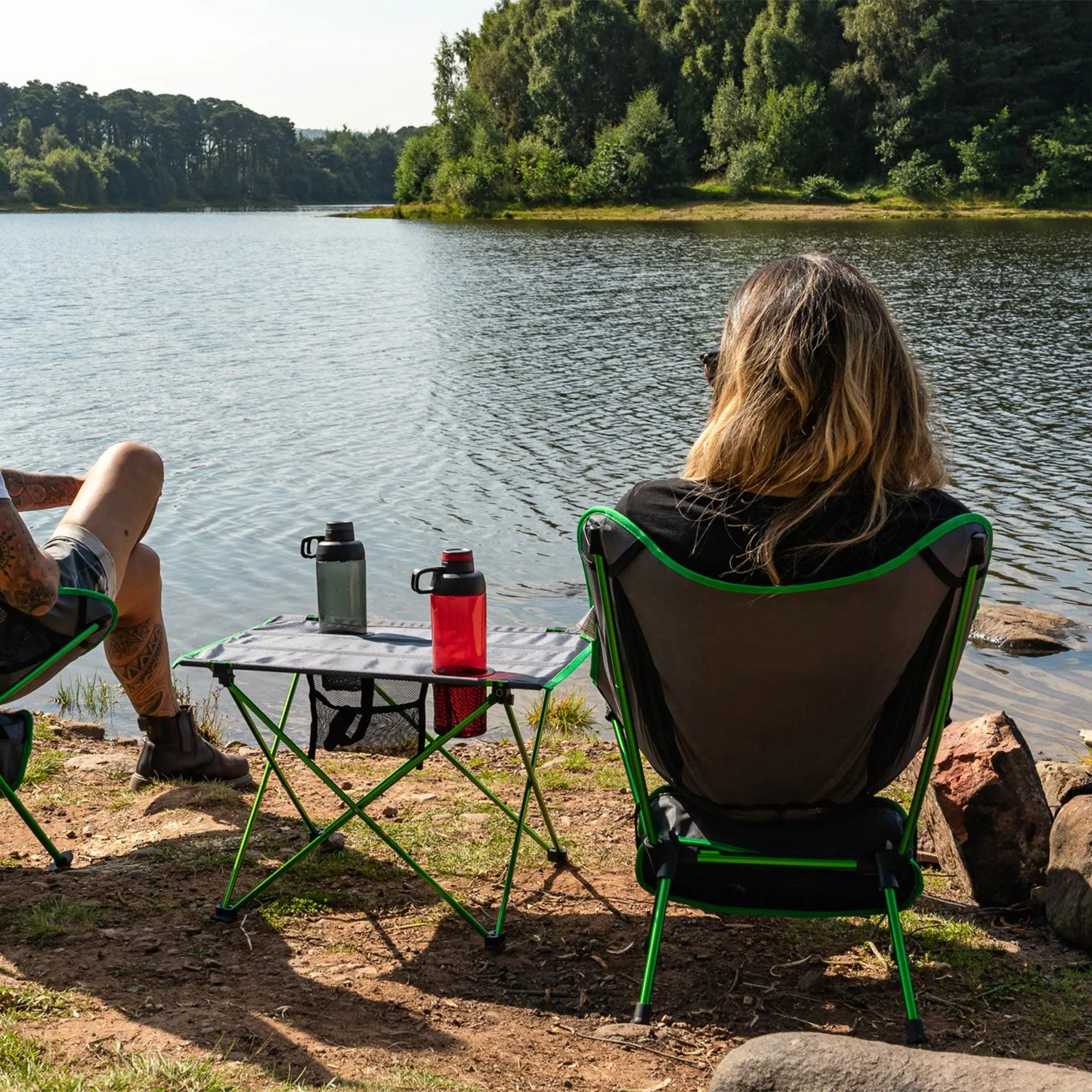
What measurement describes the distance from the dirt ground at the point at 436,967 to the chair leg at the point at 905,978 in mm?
363

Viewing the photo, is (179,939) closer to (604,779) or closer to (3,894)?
(3,894)

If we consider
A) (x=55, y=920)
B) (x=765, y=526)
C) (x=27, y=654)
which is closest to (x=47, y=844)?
(x=55, y=920)

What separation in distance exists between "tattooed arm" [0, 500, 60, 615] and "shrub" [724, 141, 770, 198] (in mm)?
67811

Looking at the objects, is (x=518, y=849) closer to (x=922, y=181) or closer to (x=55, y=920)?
(x=55, y=920)

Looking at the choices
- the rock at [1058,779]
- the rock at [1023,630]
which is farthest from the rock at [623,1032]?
the rock at [1023,630]

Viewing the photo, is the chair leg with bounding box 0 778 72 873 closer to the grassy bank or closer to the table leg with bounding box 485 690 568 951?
the table leg with bounding box 485 690 568 951

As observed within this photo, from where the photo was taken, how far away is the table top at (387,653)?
10.5 feet

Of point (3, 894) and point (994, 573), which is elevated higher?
point (3, 894)

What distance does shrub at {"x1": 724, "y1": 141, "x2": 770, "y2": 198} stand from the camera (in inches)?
2645

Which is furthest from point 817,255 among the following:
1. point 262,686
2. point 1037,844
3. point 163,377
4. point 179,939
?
point 163,377

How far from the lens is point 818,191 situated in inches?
2554

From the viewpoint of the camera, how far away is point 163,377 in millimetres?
19734

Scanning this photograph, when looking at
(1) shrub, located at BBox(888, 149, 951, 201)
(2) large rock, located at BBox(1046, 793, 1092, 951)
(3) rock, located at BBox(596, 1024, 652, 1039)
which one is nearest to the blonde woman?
(3) rock, located at BBox(596, 1024, 652, 1039)

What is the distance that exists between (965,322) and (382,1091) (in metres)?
23.2
